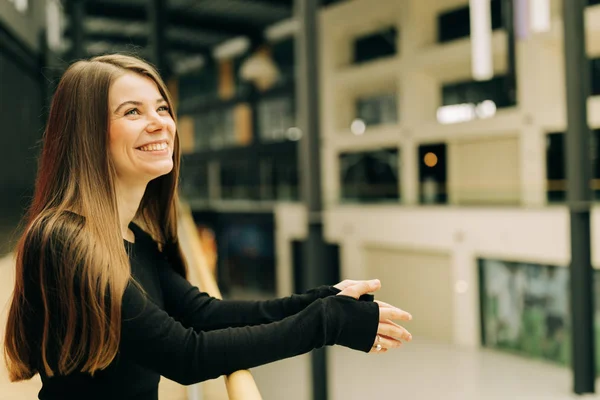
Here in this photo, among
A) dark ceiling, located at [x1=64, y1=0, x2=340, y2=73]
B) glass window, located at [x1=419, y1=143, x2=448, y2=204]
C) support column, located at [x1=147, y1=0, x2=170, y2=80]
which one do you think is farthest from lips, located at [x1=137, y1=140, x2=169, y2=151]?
dark ceiling, located at [x1=64, y1=0, x2=340, y2=73]

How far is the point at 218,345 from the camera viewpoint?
120 cm

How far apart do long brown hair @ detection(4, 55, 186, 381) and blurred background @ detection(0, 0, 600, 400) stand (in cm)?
394

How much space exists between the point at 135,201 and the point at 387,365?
1108cm

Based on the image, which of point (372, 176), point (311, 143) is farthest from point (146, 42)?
point (311, 143)

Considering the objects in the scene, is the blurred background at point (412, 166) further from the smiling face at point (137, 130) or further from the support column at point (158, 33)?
the smiling face at point (137, 130)

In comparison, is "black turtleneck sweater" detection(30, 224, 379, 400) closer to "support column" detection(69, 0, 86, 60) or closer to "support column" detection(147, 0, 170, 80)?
"support column" detection(69, 0, 86, 60)

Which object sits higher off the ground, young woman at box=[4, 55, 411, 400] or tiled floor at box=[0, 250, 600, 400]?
young woman at box=[4, 55, 411, 400]

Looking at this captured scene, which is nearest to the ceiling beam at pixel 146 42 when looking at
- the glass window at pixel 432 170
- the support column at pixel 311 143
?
the glass window at pixel 432 170

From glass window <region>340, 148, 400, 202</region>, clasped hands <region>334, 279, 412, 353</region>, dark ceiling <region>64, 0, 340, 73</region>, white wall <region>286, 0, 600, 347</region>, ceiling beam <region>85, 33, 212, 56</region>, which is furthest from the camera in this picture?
ceiling beam <region>85, 33, 212, 56</region>

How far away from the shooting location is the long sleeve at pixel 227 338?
1.15m

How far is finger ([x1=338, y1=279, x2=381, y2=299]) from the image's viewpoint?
4.50 ft

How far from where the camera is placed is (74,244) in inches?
44.7

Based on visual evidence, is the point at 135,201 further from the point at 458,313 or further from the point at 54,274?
the point at 458,313

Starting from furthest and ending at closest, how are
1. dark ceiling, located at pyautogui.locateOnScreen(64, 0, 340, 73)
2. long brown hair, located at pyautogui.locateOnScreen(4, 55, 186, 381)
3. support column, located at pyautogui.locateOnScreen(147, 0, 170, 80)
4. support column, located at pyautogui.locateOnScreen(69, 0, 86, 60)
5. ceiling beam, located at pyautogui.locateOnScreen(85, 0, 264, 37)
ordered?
dark ceiling, located at pyautogui.locateOnScreen(64, 0, 340, 73)
ceiling beam, located at pyautogui.locateOnScreen(85, 0, 264, 37)
support column, located at pyautogui.locateOnScreen(147, 0, 170, 80)
support column, located at pyautogui.locateOnScreen(69, 0, 86, 60)
long brown hair, located at pyautogui.locateOnScreen(4, 55, 186, 381)
